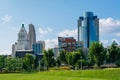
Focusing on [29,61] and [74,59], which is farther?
[29,61]

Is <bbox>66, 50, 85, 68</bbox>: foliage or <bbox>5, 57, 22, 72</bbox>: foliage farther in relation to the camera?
<bbox>5, 57, 22, 72</bbox>: foliage

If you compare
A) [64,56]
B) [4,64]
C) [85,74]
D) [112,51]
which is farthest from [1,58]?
[85,74]

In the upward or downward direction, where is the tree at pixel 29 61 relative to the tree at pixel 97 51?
downward

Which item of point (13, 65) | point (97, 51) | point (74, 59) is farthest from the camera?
point (13, 65)

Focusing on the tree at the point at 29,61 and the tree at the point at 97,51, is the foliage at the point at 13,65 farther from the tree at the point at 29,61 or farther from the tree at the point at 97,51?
the tree at the point at 97,51

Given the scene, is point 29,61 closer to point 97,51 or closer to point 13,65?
point 13,65

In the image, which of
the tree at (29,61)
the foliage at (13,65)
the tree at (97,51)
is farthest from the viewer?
the foliage at (13,65)

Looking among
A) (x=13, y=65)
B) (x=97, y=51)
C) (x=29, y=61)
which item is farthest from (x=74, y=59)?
Answer: (x=13, y=65)

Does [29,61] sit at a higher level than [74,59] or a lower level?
lower

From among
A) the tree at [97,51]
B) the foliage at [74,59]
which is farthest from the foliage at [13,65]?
the tree at [97,51]

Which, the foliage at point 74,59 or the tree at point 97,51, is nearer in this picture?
the tree at point 97,51

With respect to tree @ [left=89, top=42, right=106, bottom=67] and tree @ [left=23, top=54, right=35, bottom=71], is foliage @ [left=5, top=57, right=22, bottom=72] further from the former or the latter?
tree @ [left=89, top=42, right=106, bottom=67]

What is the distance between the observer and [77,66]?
371ft

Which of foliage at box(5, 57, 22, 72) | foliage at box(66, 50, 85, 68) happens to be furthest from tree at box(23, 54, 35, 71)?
foliage at box(66, 50, 85, 68)
